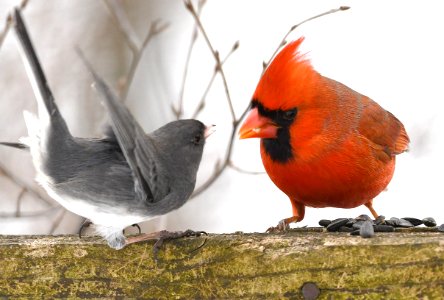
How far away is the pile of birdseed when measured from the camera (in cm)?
230

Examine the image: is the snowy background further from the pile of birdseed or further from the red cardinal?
the pile of birdseed

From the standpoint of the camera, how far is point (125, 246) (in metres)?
2.34

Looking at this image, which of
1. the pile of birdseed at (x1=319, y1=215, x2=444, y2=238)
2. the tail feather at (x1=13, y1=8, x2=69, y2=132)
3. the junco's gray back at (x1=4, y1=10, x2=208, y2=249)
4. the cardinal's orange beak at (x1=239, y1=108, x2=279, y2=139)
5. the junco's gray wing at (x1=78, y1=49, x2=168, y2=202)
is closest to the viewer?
the junco's gray wing at (x1=78, y1=49, x2=168, y2=202)

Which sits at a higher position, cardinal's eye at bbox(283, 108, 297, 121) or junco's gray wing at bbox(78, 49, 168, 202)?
cardinal's eye at bbox(283, 108, 297, 121)

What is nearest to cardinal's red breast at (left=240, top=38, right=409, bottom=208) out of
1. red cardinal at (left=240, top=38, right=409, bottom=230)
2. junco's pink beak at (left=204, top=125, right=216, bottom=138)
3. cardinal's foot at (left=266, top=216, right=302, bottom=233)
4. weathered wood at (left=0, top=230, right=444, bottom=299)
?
red cardinal at (left=240, top=38, right=409, bottom=230)

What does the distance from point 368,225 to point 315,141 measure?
791mm

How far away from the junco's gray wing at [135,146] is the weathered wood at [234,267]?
184 mm

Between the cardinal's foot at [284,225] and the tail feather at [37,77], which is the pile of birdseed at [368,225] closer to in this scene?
the cardinal's foot at [284,225]

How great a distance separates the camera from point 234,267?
2188mm

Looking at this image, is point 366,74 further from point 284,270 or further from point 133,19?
point 284,270

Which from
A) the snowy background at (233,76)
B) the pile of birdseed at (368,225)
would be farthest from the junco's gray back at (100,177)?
the snowy background at (233,76)

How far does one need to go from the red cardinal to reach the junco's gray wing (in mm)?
585

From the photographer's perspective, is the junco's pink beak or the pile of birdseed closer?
the pile of birdseed

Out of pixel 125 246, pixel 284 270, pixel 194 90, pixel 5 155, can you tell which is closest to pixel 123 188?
pixel 125 246
